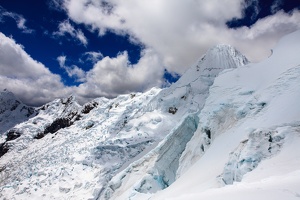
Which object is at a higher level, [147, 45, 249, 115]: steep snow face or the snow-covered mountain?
[147, 45, 249, 115]: steep snow face

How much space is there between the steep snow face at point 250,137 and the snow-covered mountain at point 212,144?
0.06 metres

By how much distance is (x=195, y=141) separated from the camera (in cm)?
3447

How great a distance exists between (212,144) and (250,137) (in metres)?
9.28

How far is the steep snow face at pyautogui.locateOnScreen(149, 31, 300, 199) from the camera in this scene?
12.4 meters

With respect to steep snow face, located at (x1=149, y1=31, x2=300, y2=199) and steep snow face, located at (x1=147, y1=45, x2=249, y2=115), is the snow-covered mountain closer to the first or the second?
steep snow face, located at (x1=149, y1=31, x2=300, y2=199)

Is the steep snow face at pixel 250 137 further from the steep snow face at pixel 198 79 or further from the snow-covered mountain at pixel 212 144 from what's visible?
the steep snow face at pixel 198 79

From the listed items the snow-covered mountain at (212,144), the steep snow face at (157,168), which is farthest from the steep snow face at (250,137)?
the steep snow face at (157,168)

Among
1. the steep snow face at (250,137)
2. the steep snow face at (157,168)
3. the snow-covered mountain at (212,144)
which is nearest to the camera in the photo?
the steep snow face at (250,137)

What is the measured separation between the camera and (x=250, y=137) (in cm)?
1956

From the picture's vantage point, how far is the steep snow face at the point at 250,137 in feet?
40.7

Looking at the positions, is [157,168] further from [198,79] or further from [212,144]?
[198,79]

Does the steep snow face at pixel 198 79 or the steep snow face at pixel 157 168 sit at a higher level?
the steep snow face at pixel 198 79

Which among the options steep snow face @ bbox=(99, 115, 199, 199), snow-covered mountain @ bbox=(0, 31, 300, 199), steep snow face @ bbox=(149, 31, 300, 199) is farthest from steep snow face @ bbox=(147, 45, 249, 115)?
steep snow face @ bbox=(149, 31, 300, 199)

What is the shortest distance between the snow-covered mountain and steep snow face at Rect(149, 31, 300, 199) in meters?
0.06
